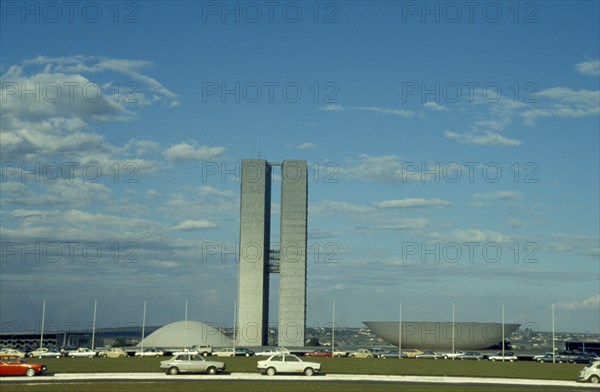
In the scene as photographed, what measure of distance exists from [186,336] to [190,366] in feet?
271

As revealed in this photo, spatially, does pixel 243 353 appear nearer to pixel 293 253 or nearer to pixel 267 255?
pixel 293 253

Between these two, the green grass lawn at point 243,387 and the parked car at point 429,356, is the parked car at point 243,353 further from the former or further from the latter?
the green grass lawn at point 243,387

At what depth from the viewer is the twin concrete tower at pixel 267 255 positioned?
5492 inches

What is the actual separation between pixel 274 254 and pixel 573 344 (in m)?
57.0

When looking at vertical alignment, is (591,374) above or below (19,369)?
above

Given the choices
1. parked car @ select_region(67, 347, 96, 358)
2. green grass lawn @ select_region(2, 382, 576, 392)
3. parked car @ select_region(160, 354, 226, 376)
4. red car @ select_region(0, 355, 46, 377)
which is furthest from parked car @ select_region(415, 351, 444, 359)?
red car @ select_region(0, 355, 46, 377)

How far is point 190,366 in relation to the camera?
2090 inches

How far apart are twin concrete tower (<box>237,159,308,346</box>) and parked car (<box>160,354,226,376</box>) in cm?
8486

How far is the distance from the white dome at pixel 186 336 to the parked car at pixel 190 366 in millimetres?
77972

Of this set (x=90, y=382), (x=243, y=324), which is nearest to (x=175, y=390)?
Result: (x=90, y=382)

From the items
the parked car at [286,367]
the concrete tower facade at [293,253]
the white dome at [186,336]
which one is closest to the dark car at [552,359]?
the concrete tower facade at [293,253]

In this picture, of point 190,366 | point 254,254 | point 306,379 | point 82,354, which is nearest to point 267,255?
point 254,254

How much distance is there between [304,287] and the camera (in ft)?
461

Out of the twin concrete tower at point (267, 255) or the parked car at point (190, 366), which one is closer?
the parked car at point (190, 366)
